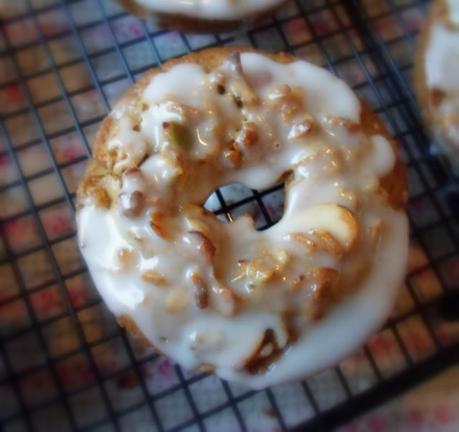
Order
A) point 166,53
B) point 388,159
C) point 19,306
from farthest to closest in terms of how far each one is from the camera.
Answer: point 166,53
point 19,306
point 388,159

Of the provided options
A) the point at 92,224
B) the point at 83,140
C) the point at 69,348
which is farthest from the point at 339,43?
the point at 69,348

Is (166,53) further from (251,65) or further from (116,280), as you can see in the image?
(116,280)

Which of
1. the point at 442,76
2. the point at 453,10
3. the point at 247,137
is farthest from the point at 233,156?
the point at 453,10

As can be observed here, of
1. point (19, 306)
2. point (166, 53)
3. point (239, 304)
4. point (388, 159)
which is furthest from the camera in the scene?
point (166, 53)

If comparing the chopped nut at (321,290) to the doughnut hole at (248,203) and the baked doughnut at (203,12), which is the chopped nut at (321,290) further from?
the baked doughnut at (203,12)

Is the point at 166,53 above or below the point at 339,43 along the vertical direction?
above

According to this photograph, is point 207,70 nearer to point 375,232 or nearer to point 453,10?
point 375,232

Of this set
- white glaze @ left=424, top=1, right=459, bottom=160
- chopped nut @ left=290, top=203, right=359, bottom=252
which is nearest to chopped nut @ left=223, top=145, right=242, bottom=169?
chopped nut @ left=290, top=203, right=359, bottom=252

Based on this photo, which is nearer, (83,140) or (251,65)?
(251,65)
